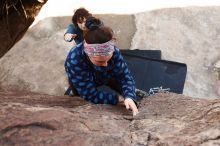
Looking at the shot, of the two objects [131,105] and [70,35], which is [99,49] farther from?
[70,35]

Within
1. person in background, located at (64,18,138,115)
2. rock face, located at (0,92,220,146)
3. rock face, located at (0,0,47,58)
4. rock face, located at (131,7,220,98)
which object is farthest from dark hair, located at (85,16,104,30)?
rock face, located at (0,0,47,58)

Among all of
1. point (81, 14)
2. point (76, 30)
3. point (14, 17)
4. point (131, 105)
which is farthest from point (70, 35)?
point (14, 17)

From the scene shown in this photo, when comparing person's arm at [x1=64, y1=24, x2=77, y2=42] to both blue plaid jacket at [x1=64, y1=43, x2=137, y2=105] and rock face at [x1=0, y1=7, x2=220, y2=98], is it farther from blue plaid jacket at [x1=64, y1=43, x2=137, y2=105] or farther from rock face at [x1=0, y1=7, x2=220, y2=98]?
blue plaid jacket at [x1=64, y1=43, x2=137, y2=105]

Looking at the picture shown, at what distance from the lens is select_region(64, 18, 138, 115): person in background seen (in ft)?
7.68

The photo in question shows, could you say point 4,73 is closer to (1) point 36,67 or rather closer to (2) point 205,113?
(1) point 36,67

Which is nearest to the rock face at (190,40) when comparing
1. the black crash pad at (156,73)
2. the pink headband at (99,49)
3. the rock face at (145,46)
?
the rock face at (145,46)

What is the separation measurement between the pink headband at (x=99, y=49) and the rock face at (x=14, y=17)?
3.67 meters

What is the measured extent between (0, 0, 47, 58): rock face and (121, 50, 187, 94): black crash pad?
2.51 metres

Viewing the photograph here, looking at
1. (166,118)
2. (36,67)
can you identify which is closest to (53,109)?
(166,118)

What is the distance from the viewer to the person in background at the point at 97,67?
7.68ft

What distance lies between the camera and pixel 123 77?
2697 millimetres

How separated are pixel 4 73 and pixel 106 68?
1915mm

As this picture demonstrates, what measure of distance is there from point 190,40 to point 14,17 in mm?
3034

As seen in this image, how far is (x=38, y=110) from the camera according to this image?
6.72 ft
